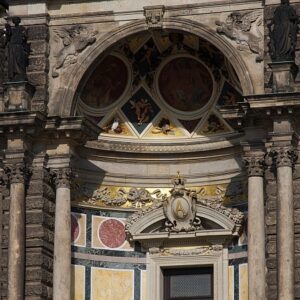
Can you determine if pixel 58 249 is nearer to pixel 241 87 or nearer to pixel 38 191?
pixel 38 191

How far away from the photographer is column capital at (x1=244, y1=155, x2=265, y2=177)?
30625 millimetres

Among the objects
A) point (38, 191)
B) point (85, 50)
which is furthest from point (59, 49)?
point (38, 191)

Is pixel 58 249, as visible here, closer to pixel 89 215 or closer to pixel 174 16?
pixel 89 215

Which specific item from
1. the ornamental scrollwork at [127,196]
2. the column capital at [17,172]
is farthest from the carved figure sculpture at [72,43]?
the ornamental scrollwork at [127,196]

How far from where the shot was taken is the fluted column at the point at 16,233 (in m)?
30.6

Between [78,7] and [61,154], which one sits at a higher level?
[78,7]

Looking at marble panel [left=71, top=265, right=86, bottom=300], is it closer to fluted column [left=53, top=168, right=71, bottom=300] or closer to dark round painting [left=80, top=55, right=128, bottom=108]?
fluted column [left=53, top=168, right=71, bottom=300]

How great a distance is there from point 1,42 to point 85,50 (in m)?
1.55

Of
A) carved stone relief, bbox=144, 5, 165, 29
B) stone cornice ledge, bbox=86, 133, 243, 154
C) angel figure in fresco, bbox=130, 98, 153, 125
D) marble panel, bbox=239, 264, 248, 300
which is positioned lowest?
marble panel, bbox=239, 264, 248, 300

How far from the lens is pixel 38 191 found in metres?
31.3

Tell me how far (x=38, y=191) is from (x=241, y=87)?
4.03 metres

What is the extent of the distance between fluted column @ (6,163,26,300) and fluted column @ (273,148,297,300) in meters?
4.51

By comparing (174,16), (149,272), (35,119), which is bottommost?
(149,272)

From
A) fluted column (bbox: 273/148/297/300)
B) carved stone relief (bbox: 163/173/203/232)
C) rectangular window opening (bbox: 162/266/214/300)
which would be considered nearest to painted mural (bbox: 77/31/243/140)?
carved stone relief (bbox: 163/173/203/232)
